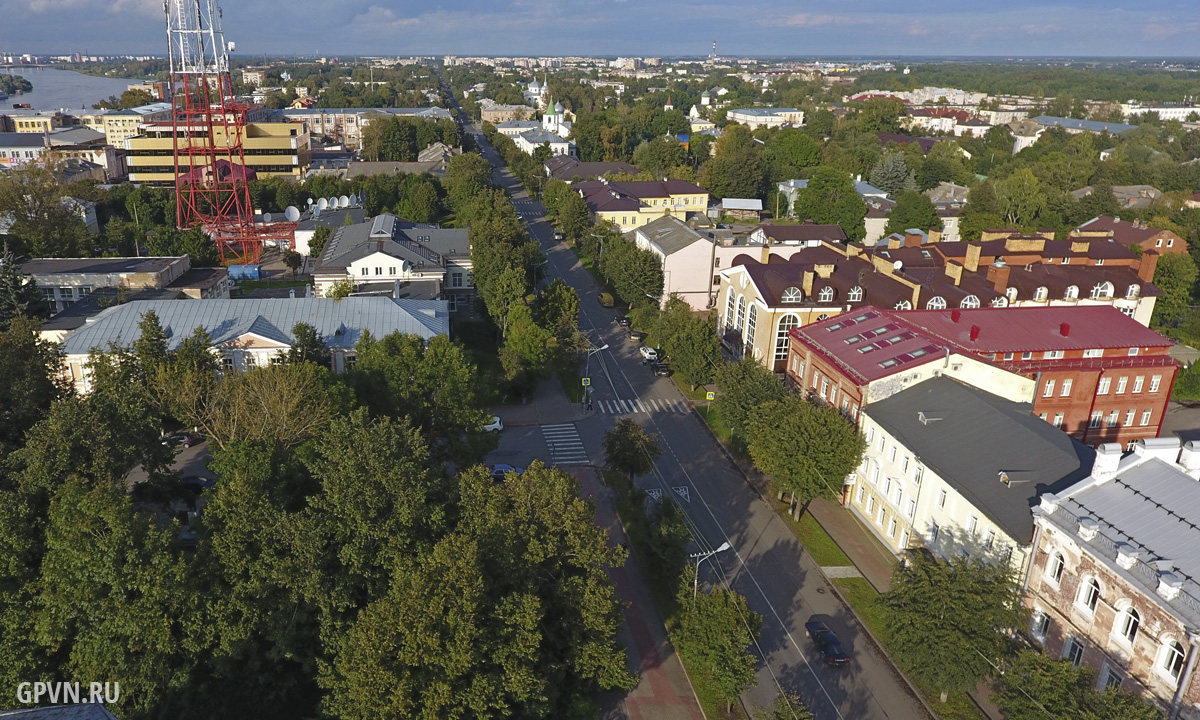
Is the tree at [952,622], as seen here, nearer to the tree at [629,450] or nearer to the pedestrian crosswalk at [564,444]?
the tree at [629,450]

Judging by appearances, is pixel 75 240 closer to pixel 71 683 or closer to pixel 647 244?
pixel 647 244

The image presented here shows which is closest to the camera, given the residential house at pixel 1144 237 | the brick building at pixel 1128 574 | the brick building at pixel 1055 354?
the brick building at pixel 1128 574

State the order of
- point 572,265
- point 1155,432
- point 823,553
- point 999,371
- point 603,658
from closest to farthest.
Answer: point 603,658 → point 823,553 → point 999,371 → point 1155,432 → point 572,265

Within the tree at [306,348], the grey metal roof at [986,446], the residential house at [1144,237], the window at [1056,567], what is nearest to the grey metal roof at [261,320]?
the tree at [306,348]

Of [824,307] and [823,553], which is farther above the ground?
[824,307]

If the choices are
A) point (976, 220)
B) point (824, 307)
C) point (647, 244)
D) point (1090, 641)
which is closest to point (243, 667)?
point (1090, 641)

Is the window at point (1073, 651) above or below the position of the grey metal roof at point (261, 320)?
below

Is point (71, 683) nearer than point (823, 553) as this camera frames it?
Yes

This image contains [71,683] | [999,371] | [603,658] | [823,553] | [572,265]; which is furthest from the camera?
[572,265]
